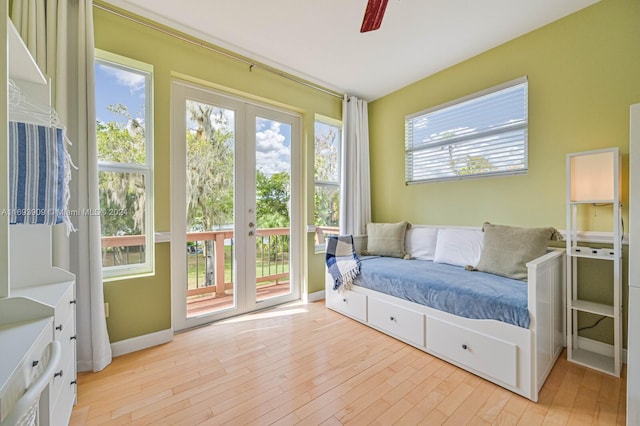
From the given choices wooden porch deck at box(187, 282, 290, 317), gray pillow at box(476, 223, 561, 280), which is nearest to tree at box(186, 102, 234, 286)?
wooden porch deck at box(187, 282, 290, 317)

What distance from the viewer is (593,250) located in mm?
1891

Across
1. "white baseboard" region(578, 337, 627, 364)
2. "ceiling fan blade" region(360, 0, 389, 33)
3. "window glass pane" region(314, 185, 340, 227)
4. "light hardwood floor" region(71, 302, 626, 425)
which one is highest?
"ceiling fan blade" region(360, 0, 389, 33)

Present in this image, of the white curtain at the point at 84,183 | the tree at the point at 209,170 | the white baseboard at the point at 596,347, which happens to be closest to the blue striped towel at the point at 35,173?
the white curtain at the point at 84,183

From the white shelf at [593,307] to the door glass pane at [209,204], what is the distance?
288 centimetres

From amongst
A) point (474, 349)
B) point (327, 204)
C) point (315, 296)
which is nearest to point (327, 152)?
point (327, 204)

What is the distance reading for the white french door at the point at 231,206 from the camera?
2.53 meters

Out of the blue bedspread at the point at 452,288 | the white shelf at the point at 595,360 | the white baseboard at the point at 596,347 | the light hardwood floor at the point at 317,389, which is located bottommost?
the light hardwood floor at the point at 317,389

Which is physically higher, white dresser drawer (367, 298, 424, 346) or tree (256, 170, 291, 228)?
tree (256, 170, 291, 228)

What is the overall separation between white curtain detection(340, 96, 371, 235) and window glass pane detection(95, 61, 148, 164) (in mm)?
2157

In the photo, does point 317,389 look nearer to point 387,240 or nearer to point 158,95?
point 387,240

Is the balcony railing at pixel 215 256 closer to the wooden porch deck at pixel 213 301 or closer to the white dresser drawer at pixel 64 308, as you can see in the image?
the wooden porch deck at pixel 213 301

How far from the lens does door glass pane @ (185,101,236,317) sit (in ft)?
8.61

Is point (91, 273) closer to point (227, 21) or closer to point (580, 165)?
point (227, 21)

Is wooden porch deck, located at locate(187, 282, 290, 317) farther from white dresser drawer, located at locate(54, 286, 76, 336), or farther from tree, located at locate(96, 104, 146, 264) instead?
white dresser drawer, located at locate(54, 286, 76, 336)
